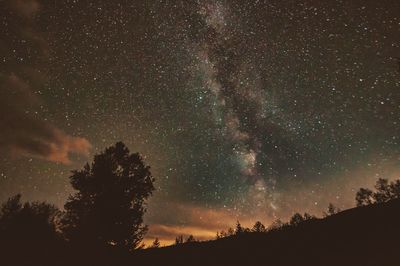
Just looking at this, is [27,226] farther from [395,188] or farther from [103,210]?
[395,188]

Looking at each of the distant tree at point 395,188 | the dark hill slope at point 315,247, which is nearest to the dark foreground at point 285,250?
the dark hill slope at point 315,247

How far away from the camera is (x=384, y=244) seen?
13047 mm

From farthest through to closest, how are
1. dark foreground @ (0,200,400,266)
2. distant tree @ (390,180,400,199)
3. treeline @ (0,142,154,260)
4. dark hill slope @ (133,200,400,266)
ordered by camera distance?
distant tree @ (390,180,400,199)
treeline @ (0,142,154,260)
dark foreground @ (0,200,400,266)
dark hill slope @ (133,200,400,266)

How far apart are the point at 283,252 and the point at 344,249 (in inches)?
121

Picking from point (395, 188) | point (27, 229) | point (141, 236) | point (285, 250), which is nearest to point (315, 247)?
point (285, 250)

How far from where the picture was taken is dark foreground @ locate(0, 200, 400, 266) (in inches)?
514

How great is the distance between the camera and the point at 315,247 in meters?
14.8

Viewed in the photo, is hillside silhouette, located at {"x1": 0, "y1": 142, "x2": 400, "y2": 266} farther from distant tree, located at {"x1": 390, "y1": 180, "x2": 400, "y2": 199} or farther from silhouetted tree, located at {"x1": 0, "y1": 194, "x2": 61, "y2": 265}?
distant tree, located at {"x1": 390, "y1": 180, "x2": 400, "y2": 199}

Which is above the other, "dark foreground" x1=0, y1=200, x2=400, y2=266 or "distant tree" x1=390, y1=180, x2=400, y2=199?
"distant tree" x1=390, y1=180, x2=400, y2=199

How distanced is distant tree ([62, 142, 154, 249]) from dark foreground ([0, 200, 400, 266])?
133 centimetres

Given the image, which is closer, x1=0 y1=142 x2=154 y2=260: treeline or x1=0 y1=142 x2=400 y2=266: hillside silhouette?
x1=0 y1=142 x2=400 y2=266: hillside silhouette

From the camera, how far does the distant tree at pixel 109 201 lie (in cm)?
2233

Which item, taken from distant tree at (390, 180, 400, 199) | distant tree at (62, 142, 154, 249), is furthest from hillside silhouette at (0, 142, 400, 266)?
distant tree at (390, 180, 400, 199)

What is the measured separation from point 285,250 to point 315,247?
5.22 feet
